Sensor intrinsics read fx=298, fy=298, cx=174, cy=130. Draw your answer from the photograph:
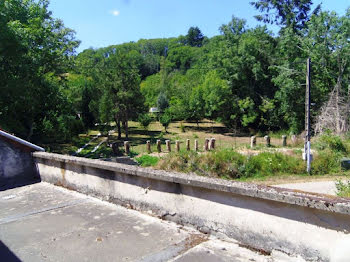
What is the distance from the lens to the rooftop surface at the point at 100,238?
2732 mm

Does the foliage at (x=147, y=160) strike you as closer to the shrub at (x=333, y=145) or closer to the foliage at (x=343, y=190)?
the shrub at (x=333, y=145)

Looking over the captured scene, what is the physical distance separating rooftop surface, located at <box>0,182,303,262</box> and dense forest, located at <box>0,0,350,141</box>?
13263 millimetres

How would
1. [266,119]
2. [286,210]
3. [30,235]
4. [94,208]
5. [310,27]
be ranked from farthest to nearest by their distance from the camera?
[266,119] < [310,27] < [94,208] < [30,235] < [286,210]

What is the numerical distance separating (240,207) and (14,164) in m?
4.75

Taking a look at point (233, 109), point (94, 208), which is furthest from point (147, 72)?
point (94, 208)

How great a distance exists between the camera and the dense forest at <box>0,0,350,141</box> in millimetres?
16703

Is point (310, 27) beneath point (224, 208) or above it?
above

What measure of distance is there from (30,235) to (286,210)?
2692 mm

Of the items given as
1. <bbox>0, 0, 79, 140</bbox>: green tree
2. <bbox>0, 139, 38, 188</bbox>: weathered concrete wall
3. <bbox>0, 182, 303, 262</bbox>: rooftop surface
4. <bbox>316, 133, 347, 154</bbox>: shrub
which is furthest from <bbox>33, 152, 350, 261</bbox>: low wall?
<bbox>316, 133, 347, 154</bbox>: shrub

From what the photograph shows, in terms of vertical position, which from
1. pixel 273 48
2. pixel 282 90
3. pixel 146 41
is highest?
pixel 146 41

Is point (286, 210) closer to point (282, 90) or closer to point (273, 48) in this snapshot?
point (282, 90)

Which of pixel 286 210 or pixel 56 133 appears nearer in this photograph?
pixel 286 210

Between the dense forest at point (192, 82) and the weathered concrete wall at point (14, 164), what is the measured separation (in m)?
10.7

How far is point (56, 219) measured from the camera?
3.74 m
